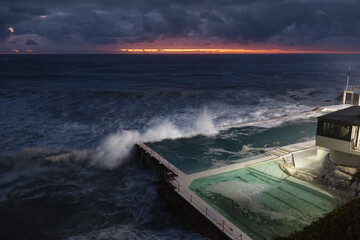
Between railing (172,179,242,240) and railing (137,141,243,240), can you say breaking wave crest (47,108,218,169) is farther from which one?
railing (172,179,242,240)

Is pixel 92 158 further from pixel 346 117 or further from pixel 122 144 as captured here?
pixel 346 117

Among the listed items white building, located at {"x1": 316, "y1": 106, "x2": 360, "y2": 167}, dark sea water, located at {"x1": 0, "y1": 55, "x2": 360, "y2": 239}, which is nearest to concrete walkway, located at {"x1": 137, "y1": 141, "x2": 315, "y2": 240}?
dark sea water, located at {"x1": 0, "y1": 55, "x2": 360, "y2": 239}

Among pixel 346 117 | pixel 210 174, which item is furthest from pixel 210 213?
pixel 346 117

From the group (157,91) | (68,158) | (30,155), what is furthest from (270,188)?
(157,91)

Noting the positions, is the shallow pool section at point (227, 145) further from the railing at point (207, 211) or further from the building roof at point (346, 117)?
the building roof at point (346, 117)

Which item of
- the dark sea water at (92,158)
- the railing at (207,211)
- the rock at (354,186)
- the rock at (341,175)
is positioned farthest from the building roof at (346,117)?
the railing at (207,211)

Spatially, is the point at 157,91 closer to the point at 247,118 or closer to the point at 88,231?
the point at 247,118
